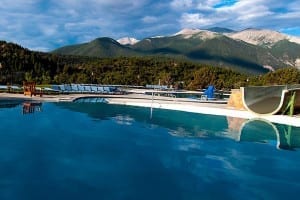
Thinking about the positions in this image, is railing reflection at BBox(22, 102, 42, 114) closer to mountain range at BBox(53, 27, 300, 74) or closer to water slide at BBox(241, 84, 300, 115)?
water slide at BBox(241, 84, 300, 115)

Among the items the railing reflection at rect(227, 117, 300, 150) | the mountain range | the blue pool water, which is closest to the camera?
the blue pool water

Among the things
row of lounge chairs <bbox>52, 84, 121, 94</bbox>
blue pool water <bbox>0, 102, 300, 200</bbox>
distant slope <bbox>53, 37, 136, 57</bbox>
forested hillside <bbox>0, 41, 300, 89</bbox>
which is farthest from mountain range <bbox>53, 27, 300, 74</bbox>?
blue pool water <bbox>0, 102, 300, 200</bbox>

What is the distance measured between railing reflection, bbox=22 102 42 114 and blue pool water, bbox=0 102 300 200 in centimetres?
31

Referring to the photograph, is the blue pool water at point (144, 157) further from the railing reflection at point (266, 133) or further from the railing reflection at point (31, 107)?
the railing reflection at point (31, 107)

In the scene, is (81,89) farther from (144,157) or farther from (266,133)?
(144,157)

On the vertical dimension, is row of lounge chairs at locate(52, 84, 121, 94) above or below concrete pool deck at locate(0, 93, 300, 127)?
above

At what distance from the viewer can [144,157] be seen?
10.2 meters

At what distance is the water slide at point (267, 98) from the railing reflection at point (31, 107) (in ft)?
29.4

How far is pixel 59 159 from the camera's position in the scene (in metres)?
9.59

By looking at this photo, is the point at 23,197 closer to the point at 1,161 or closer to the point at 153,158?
the point at 1,161

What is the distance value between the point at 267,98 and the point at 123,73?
26.9m

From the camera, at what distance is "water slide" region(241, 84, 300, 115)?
55.9 ft

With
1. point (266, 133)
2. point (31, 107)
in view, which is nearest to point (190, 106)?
point (266, 133)

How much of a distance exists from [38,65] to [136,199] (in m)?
37.0
